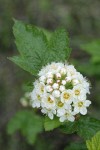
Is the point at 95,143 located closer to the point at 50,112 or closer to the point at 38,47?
the point at 50,112

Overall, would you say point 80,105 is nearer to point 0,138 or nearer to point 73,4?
point 0,138

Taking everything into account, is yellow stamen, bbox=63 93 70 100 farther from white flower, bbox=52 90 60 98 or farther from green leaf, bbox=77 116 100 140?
green leaf, bbox=77 116 100 140

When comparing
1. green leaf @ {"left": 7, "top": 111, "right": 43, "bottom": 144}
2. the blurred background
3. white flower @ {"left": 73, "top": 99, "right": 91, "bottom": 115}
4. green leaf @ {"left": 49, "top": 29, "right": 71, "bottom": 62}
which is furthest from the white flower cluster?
green leaf @ {"left": 7, "top": 111, "right": 43, "bottom": 144}

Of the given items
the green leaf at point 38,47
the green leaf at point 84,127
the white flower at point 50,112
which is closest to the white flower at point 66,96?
the white flower at point 50,112

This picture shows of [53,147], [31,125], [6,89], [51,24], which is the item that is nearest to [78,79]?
[31,125]

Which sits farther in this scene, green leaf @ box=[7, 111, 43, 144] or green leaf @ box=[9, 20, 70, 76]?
green leaf @ box=[7, 111, 43, 144]

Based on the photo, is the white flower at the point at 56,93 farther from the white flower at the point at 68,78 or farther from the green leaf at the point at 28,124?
the green leaf at the point at 28,124
